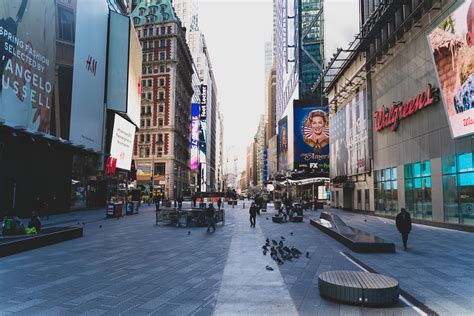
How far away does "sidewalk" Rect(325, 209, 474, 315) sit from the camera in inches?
287

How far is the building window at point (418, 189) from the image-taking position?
2458cm

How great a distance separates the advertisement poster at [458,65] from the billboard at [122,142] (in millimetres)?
35212

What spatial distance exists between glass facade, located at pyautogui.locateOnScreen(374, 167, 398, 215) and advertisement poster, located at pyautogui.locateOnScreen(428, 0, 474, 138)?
1141cm

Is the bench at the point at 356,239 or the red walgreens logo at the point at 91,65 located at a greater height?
the red walgreens logo at the point at 91,65

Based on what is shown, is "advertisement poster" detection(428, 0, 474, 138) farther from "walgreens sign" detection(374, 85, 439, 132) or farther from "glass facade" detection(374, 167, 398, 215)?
"glass facade" detection(374, 167, 398, 215)

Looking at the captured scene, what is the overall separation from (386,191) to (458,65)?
1567cm

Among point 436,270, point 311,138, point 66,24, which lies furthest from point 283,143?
point 436,270

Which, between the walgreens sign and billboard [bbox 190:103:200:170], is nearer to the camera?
the walgreens sign

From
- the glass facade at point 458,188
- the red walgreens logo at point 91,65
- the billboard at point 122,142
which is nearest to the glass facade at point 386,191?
the glass facade at point 458,188

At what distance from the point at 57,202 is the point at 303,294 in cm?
3247

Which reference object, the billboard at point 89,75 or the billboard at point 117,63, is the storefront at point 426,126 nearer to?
the billboard at point 89,75

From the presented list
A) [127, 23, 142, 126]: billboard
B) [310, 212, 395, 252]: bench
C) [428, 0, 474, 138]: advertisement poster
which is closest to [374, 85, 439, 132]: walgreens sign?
[428, 0, 474, 138]: advertisement poster

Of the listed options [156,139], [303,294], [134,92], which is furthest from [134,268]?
[156,139]

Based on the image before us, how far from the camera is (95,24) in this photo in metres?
39.2
